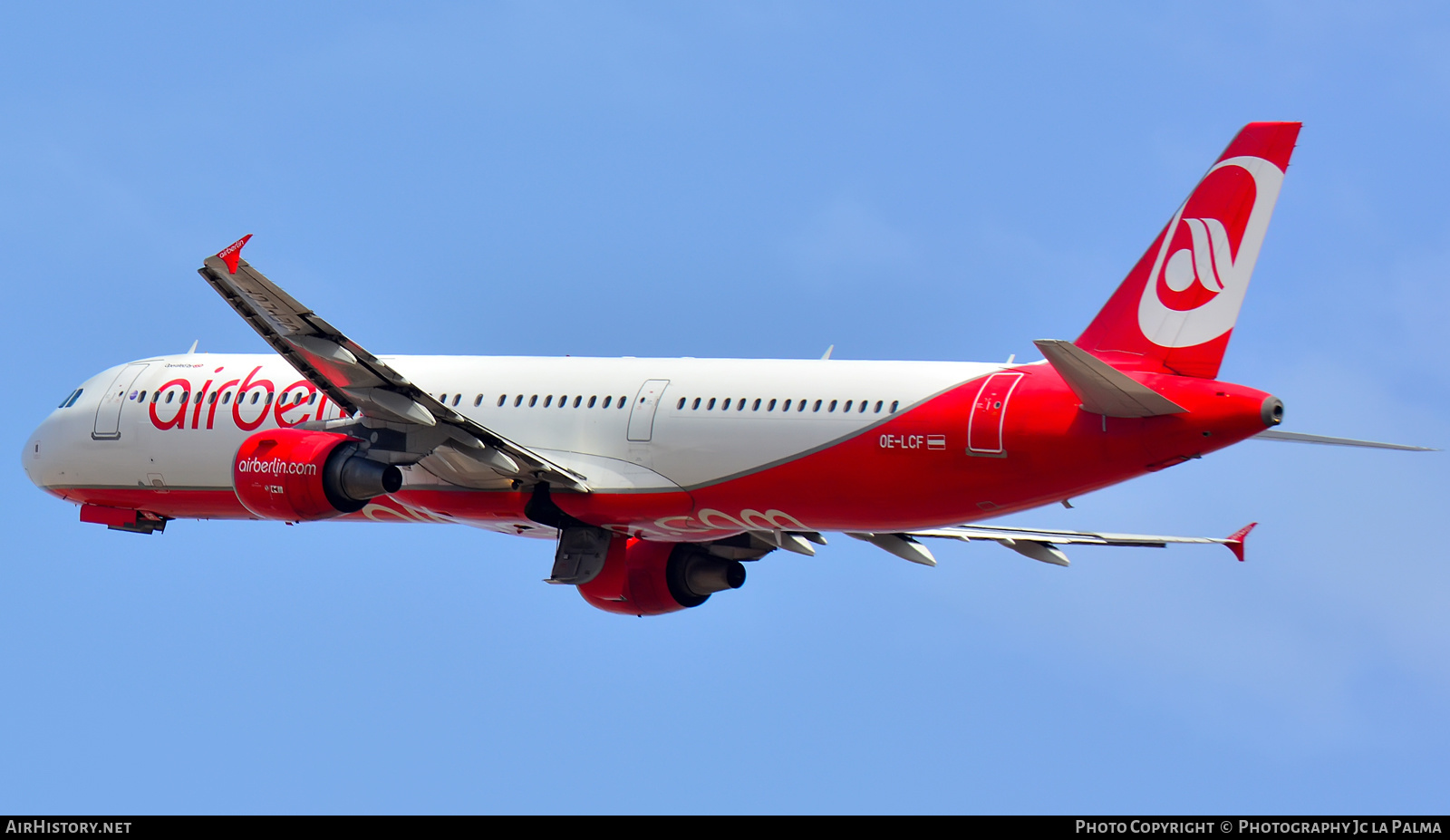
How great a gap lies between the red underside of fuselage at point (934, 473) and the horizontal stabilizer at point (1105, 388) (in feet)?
0.71

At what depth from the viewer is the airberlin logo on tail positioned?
26.8m

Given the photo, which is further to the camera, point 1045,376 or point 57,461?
point 57,461

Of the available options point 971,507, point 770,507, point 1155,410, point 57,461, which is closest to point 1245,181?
point 1155,410

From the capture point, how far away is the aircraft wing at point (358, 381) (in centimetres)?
2825

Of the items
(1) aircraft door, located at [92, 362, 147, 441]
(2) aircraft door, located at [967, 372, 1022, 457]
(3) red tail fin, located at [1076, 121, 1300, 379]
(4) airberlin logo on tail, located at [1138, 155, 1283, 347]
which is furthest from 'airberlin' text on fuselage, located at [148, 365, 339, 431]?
(4) airberlin logo on tail, located at [1138, 155, 1283, 347]

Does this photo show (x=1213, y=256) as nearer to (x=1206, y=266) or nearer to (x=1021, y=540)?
(x=1206, y=266)

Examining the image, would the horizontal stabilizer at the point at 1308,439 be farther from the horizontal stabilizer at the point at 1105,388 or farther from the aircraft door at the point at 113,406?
the aircraft door at the point at 113,406

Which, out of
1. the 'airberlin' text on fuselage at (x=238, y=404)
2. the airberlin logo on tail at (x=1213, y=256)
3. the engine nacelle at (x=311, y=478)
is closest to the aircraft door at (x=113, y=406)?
the 'airberlin' text on fuselage at (x=238, y=404)

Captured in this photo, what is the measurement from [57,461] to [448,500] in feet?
31.5

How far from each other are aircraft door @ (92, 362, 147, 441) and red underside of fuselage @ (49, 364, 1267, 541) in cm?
682

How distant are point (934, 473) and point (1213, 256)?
5.23 m
